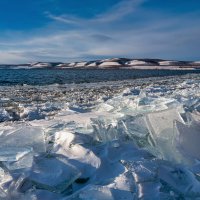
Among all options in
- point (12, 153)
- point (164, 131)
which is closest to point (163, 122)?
point (164, 131)

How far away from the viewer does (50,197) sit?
8.76ft

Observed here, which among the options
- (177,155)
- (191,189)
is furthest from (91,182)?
(177,155)

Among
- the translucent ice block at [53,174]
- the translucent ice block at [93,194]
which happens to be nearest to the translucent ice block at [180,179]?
the translucent ice block at [93,194]

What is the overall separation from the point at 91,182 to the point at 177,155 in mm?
1134

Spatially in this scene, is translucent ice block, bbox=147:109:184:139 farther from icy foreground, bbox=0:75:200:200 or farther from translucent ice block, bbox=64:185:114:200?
translucent ice block, bbox=64:185:114:200

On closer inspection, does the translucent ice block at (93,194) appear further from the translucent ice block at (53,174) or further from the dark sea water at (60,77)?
the dark sea water at (60,77)

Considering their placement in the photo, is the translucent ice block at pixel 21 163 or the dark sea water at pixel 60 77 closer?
the translucent ice block at pixel 21 163

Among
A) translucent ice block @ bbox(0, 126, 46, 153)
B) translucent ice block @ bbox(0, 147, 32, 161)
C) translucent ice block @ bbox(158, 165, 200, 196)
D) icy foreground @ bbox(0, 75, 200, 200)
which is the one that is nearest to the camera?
icy foreground @ bbox(0, 75, 200, 200)

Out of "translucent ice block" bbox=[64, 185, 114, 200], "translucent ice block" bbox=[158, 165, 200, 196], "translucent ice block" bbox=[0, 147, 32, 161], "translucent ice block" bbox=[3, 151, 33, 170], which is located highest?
"translucent ice block" bbox=[0, 147, 32, 161]

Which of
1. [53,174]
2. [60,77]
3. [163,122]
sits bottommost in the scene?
[60,77]

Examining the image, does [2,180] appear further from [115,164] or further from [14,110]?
[14,110]

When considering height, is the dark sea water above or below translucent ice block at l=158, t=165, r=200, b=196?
below

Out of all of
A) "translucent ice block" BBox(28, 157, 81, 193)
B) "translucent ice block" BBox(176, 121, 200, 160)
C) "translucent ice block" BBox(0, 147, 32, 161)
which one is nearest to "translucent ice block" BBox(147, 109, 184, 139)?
"translucent ice block" BBox(176, 121, 200, 160)

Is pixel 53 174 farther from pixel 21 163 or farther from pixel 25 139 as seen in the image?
pixel 25 139
